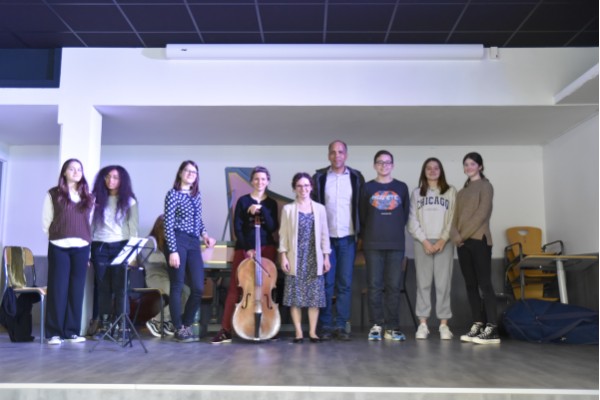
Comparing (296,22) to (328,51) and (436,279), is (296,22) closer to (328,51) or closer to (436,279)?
(328,51)

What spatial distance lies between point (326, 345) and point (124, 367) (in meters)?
1.47

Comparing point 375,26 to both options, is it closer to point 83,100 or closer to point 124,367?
point 83,100

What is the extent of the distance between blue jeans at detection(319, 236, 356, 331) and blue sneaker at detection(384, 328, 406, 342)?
314 mm

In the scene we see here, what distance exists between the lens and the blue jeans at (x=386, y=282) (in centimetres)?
455

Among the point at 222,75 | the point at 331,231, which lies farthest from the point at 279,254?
the point at 222,75

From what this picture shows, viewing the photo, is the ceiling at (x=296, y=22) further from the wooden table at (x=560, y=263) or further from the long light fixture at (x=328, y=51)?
the wooden table at (x=560, y=263)

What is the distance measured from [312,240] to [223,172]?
2700 millimetres

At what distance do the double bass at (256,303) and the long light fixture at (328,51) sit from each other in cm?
182

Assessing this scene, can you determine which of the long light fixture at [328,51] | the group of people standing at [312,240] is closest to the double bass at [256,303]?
the group of people standing at [312,240]

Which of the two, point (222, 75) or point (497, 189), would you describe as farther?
point (497, 189)

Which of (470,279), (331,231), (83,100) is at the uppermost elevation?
(83,100)

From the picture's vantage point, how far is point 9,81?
5.45m

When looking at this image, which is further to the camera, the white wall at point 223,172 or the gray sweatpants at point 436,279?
the white wall at point 223,172

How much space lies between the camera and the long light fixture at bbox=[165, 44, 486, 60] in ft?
17.4
